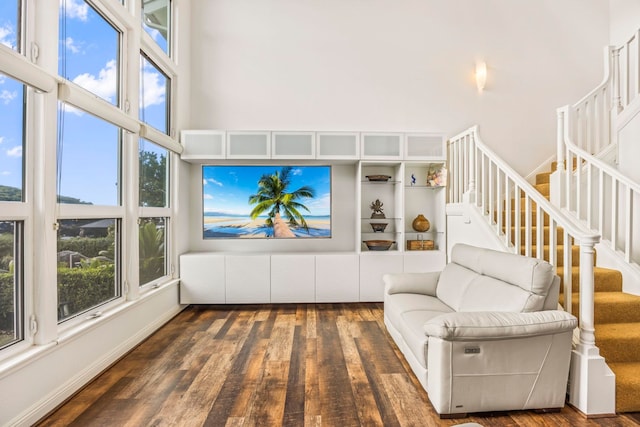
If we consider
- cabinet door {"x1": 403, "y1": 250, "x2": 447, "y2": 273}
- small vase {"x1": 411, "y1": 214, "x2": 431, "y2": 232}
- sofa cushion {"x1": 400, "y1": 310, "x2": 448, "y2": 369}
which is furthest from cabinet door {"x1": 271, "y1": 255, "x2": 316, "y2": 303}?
sofa cushion {"x1": 400, "y1": 310, "x2": 448, "y2": 369}

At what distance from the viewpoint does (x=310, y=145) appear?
15.1 ft

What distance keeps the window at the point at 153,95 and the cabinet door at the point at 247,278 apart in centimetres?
187

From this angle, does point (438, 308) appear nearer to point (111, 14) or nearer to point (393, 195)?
point (393, 195)

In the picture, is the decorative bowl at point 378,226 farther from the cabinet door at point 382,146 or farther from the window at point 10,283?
the window at point 10,283

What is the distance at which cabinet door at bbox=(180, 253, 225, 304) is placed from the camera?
4.52 meters

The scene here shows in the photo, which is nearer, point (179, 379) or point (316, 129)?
point (179, 379)

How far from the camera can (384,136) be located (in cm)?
463

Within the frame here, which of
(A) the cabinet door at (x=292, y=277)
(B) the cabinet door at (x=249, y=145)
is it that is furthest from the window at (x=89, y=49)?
(A) the cabinet door at (x=292, y=277)

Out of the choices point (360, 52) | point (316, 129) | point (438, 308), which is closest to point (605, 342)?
point (438, 308)

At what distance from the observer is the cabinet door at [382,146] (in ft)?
15.1

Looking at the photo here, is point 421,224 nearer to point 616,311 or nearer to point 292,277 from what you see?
point 292,277

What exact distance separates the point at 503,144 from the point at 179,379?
16.7ft

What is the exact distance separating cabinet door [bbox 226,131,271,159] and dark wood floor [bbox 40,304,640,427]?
6.99 feet

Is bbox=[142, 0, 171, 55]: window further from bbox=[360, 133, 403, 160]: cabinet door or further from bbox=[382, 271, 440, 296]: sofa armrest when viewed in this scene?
bbox=[382, 271, 440, 296]: sofa armrest
